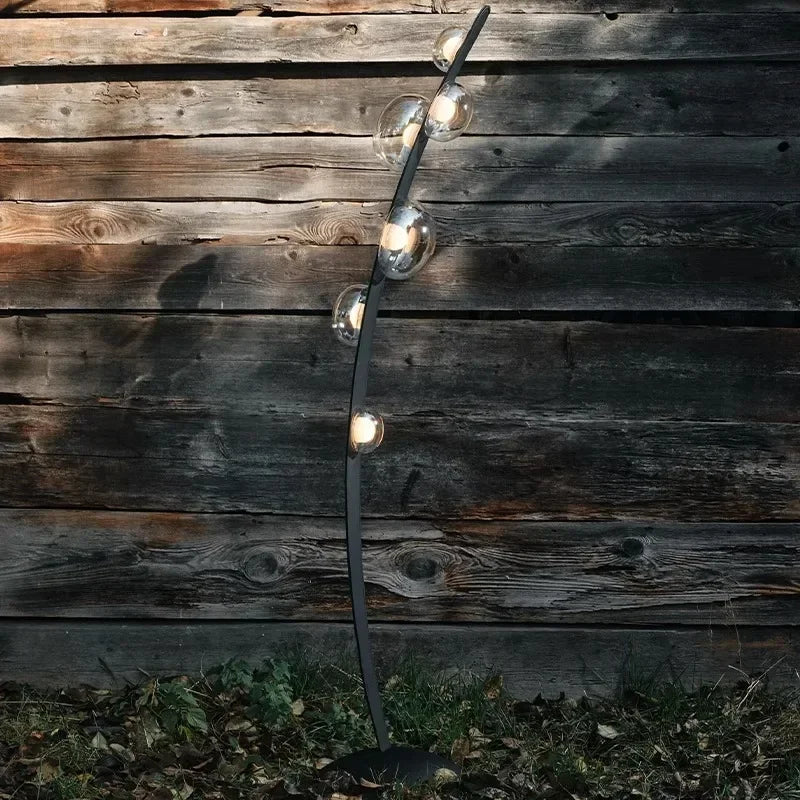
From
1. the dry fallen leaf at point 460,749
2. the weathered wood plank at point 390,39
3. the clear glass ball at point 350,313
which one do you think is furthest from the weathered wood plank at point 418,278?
the dry fallen leaf at point 460,749

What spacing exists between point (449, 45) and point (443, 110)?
0.71ft

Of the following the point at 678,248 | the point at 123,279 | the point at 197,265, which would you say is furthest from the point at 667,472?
the point at 123,279

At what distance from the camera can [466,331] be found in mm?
3172

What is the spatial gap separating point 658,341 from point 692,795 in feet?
4.72

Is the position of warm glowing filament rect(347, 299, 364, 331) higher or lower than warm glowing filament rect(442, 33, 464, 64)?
lower

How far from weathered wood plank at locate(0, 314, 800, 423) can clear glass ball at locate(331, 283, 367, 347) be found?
77cm

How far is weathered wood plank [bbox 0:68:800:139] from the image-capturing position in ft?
10.1

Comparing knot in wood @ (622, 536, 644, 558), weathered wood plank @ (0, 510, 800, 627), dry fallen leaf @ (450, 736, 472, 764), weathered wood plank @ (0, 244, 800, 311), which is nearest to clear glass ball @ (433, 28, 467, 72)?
weathered wood plank @ (0, 244, 800, 311)

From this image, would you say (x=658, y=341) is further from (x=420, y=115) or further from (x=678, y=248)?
(x=420, y=115)

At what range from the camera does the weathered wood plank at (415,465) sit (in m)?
3.17

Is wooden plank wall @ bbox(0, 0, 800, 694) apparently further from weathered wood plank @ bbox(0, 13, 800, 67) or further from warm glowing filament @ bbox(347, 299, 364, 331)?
warm glowing filament @ bbox(347, 299, 364, 331)

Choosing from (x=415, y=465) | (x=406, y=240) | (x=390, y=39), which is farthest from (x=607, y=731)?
(x=390, y=39)

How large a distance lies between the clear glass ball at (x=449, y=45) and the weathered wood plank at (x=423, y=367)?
1.06 meters

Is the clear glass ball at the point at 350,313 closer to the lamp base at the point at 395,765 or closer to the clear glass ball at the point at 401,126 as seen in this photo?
the clear glass ball at the point at 401,126
